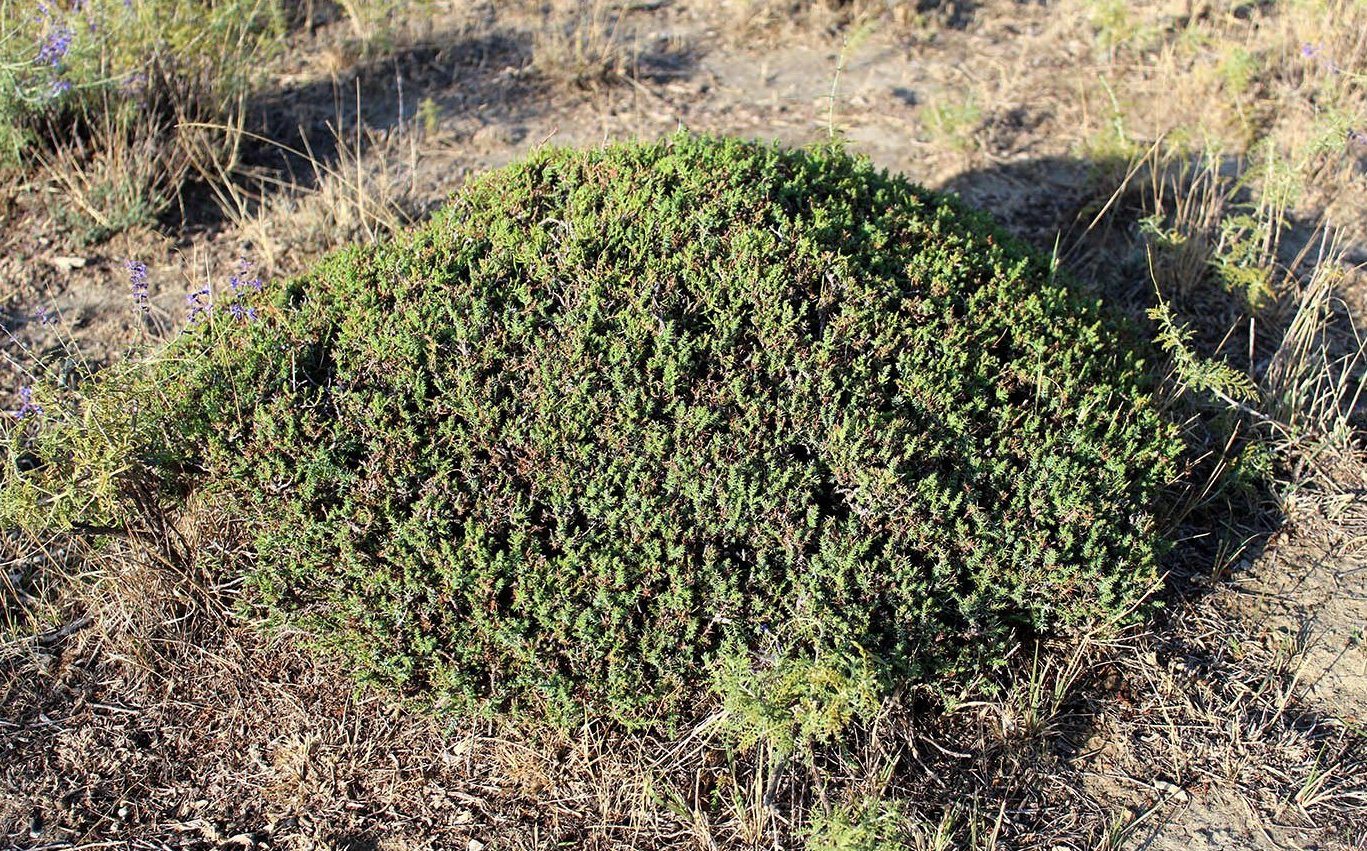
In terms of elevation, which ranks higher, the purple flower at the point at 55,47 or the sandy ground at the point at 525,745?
the purple flower at the point at 55,47

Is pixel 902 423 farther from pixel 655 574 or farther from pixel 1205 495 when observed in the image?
pixel 1205 495

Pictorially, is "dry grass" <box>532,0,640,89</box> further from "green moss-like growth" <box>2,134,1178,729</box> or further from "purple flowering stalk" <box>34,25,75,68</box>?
"green moss-like growth" <box>2,134,1178,729</box>

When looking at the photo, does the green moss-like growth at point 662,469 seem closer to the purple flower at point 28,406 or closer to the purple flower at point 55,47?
the purple flower at point 28,406

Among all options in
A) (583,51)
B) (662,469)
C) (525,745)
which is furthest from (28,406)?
(583,51)

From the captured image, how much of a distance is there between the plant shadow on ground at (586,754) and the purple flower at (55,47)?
2490 millimetres

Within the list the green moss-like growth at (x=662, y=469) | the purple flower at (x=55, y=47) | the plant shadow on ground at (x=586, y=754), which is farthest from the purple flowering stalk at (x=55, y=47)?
the plant shadow on ground at (x=586, y=754)

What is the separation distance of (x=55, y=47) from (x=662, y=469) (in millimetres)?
3441

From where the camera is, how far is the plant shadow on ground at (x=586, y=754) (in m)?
3.03

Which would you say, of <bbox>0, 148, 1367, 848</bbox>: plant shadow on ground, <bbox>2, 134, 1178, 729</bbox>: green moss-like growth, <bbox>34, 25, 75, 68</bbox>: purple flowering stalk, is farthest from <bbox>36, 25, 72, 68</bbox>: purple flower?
<bbox>0, 148, 1367, 848</bbox>: plant shadow on ground

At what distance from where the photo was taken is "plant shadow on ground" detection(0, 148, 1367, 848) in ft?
9.93

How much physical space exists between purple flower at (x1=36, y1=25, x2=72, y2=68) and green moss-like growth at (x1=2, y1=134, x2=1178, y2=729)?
2142 millimetres

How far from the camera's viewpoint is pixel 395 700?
3111 mm

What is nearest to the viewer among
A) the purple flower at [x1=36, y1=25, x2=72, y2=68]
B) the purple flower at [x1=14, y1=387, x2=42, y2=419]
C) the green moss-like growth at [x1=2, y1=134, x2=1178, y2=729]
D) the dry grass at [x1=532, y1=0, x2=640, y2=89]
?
the green moss-like growth at [x1=2, y1=134, x2=1178, y2=729]

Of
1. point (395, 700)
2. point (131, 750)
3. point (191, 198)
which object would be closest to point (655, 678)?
point (395, 700)
